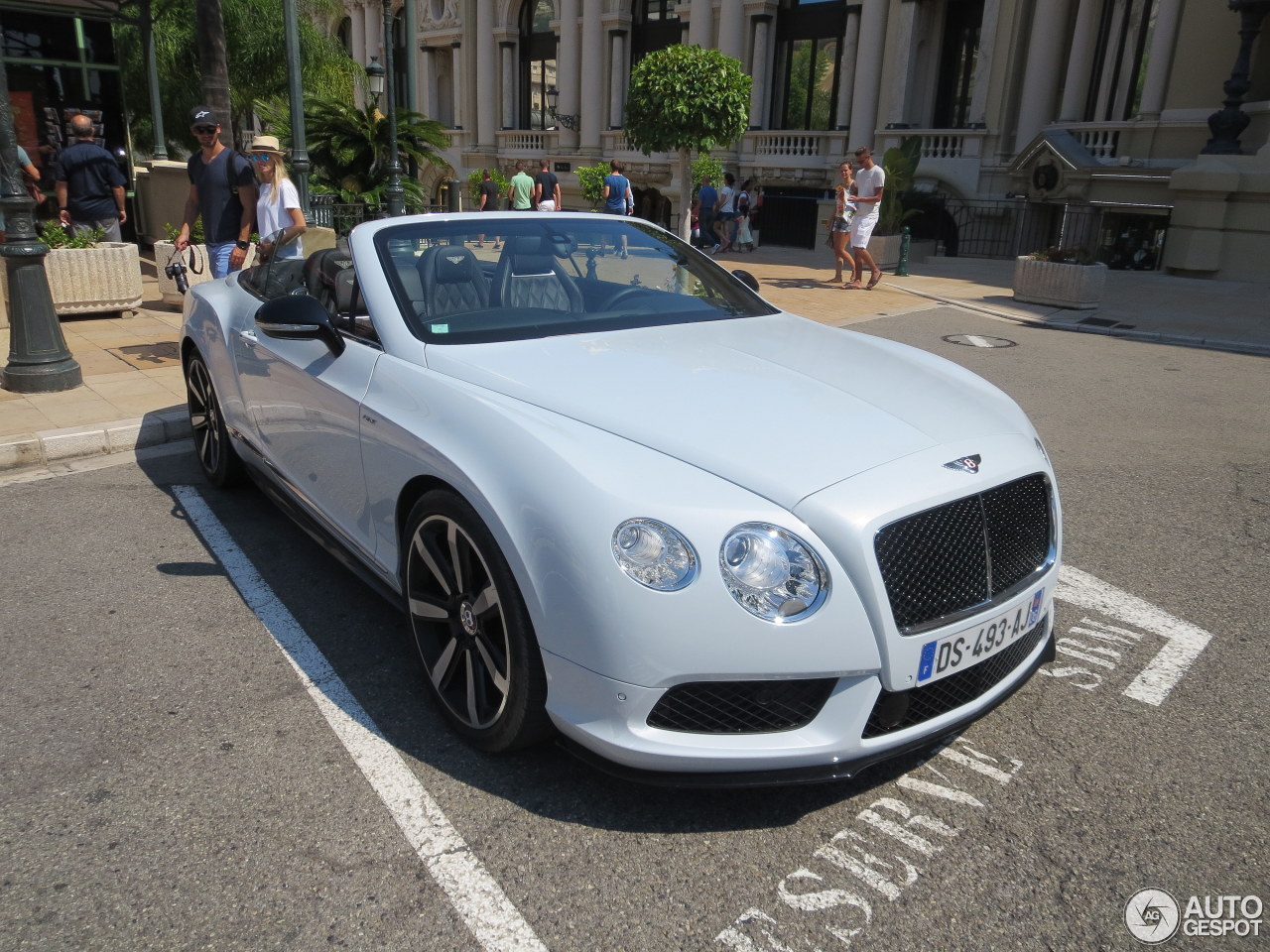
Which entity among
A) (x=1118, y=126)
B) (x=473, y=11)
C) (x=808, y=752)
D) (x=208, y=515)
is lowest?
(x=208, y=515)

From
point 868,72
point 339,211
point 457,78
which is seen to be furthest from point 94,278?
point 457,78

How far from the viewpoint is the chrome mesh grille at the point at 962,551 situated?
252 cm

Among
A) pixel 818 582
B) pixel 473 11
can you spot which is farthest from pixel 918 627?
pixel 473 11

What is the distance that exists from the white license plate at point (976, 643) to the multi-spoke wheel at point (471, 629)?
101cm

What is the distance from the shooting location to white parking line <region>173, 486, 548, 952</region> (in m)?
2.38

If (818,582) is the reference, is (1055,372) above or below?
below

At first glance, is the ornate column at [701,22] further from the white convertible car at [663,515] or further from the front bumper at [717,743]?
the front bumper at [717,743]

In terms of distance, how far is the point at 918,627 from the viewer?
2529 millimetres

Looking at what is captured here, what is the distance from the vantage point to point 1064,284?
43.9ft

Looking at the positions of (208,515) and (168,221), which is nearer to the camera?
(208,515)

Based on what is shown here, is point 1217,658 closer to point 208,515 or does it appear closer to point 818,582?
point 818,582

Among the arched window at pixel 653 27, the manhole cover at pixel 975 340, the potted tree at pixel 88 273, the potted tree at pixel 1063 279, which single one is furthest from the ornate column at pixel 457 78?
the manhole cover at pixel 975 340

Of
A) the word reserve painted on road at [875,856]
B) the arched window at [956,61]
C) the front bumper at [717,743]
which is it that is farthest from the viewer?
the arched window at [956,61]

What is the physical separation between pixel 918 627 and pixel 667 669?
2.15 ft
